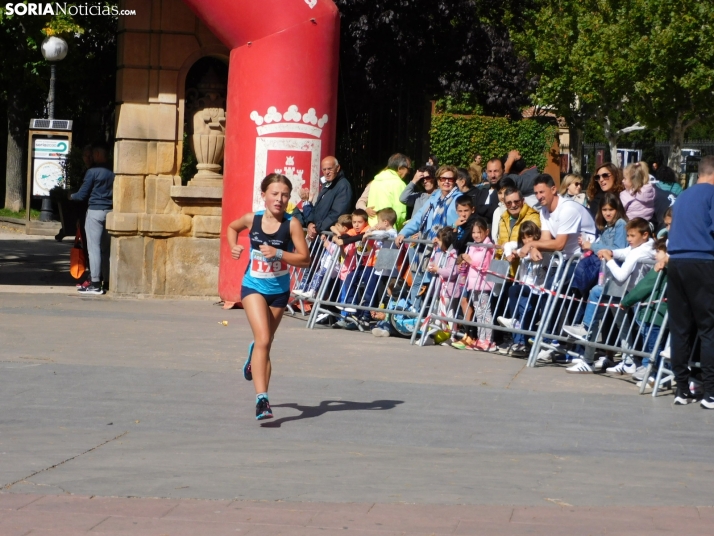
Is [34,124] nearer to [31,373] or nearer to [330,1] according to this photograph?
[330,1]

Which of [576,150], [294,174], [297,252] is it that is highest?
[576,150]

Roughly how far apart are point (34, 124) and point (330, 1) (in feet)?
48.3

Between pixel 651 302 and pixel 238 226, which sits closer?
pixel 238 226

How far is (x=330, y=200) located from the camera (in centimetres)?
1305

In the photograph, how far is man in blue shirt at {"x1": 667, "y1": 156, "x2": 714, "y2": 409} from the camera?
8586 mm

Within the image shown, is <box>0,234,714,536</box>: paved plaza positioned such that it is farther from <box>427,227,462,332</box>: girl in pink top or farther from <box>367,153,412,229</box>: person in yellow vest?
<box>367,153,412,229</box>: person in yellow vest

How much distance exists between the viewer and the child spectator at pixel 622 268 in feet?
32.1

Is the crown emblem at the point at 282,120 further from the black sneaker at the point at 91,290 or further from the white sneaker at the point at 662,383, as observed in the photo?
the white sneaker at the point at 662,383

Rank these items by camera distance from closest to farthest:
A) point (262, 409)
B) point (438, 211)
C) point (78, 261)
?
point (262, 409)
point (438, 211)
point (78, 261)

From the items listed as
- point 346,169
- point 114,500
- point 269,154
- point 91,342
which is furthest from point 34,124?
point 114,500

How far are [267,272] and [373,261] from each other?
4.73 m

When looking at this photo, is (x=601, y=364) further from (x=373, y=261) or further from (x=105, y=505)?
(x=105, y=505)

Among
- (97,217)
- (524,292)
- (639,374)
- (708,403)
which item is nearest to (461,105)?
(97,217)

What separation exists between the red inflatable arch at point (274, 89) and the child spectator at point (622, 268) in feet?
13.7
